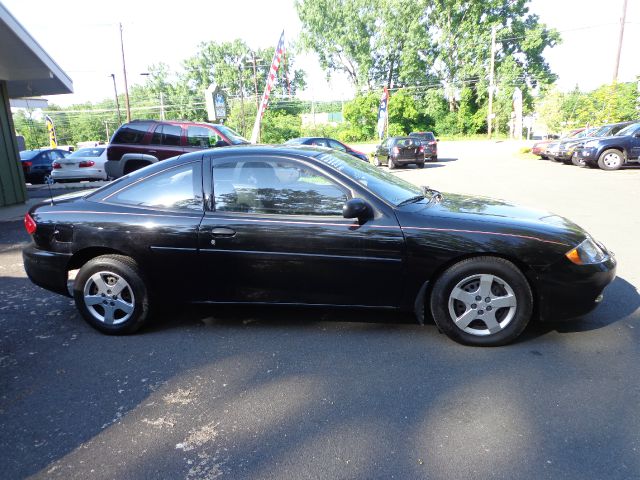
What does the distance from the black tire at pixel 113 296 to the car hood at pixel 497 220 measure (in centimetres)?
223

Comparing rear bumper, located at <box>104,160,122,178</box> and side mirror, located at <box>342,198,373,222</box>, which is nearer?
side mirror, located at <box>342,198,373,222</box>

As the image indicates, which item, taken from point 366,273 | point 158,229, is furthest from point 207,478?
point 158,229

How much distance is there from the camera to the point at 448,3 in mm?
49938

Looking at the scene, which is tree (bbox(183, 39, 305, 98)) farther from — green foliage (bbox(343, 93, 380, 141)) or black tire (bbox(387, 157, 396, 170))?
black tire (bbox(387, 157, 396, 170))

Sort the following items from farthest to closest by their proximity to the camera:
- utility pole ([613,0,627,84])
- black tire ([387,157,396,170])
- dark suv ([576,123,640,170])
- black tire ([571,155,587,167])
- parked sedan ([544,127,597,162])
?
utility pole ([613,0,627,84])
black tire ([387,157,396,170])
parked sedan ([544,127,597,162])
black tire ([571,155,587,167])
dark suv ([576,123,640,170])

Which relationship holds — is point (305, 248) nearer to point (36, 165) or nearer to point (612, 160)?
point (612, 160)

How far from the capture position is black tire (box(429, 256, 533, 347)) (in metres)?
3.37

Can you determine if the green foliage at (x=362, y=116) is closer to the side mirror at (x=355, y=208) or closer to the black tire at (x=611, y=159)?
the black tire at (x=611, y=159)

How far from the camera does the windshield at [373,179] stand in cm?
377

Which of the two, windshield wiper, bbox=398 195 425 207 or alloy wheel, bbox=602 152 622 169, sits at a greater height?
windshield wiper, bbox=398 195 425 207

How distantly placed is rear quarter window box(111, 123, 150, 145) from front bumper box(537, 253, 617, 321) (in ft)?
33.4

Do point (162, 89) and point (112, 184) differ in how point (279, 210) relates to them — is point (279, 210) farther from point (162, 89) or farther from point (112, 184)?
point (162, 89)

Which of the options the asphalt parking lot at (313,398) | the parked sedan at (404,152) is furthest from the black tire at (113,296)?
the parked sedan at (404,152)

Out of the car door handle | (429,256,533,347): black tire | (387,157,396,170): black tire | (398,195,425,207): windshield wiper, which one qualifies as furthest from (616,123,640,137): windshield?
the car door handle
